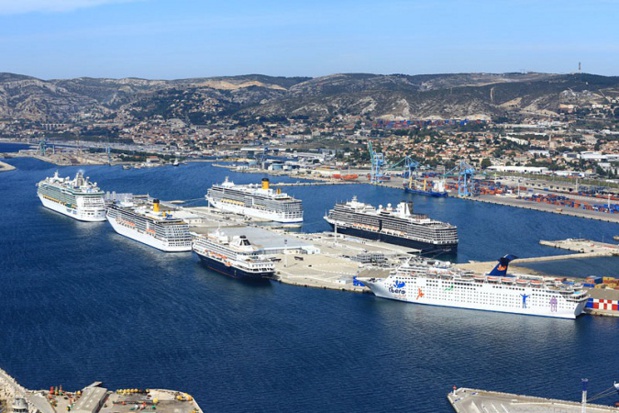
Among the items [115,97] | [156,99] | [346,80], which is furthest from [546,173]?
[115,97]

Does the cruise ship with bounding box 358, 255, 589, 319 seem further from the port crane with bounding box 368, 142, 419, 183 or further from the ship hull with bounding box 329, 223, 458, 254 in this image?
the port crane with bounding box 368, 142, 419, 183

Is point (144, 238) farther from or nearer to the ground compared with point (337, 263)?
farther from the ground

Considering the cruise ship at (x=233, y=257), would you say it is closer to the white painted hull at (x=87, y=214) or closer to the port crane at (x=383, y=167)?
the white painted hull at (x=87, y=214)

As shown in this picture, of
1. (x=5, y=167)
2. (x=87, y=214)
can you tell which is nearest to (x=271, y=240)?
(x=87, y=214)

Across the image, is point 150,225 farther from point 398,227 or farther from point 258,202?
point 398,227

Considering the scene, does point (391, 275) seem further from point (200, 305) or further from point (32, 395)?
point (32, 395)

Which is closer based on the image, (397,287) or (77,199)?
(397,287)

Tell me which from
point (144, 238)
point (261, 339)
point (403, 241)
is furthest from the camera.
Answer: point (144, 238)
